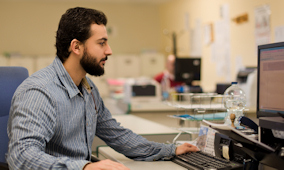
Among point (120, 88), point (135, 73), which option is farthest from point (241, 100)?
point (135, 73)

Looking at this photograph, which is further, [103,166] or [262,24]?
[262,24]

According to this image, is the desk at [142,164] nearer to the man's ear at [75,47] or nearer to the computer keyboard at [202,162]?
the computer keyboard at [202,162]

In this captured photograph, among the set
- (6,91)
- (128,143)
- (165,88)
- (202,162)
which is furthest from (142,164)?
(165,88)

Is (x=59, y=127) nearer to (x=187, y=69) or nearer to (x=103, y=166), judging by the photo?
(x=103, y=166)

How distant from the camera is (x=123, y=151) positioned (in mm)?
1487

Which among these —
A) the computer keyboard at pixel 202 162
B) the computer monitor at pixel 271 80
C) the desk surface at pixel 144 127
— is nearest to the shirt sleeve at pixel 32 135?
the computer keyboard at pixel 202 162

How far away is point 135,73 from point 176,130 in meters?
4.79

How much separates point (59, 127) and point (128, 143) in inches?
13.9

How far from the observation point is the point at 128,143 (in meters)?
1.48

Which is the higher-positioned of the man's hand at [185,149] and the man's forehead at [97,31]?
the man's forehead at [97,31]

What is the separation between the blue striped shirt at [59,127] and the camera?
1048 mm

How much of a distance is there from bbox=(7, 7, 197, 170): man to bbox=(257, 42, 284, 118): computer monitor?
34 centimetres

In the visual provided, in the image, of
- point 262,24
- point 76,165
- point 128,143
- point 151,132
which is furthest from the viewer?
point 262,24

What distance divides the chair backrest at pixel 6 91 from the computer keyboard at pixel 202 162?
72 centimetres
